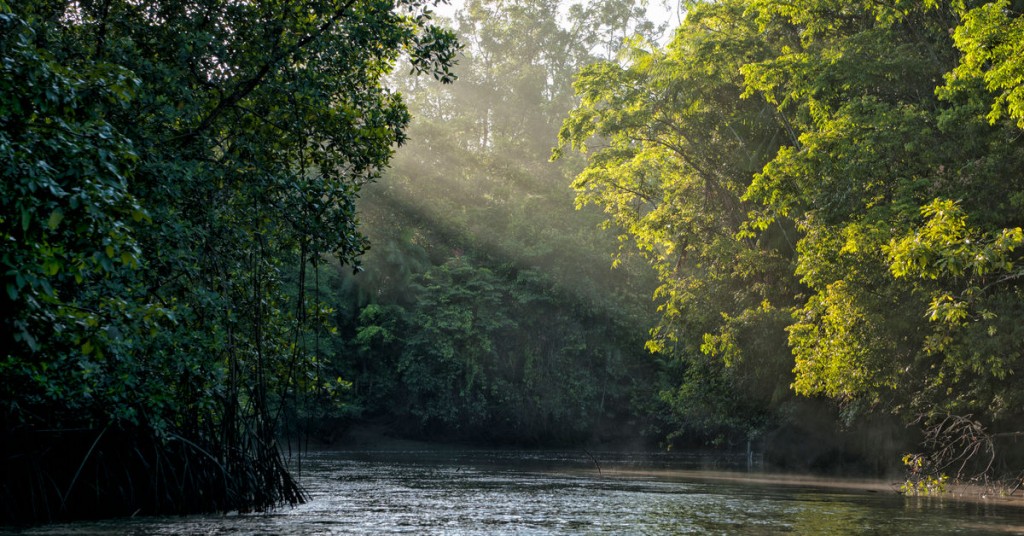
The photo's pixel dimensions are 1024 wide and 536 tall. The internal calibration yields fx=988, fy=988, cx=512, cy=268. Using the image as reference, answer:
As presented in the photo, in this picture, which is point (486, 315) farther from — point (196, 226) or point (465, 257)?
point (196, 226)

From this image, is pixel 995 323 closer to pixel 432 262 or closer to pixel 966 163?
pixel 966 163

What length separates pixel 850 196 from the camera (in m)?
20.3

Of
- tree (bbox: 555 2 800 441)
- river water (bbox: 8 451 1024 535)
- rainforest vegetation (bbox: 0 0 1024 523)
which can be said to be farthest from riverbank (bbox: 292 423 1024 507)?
tree (bbox: 555 2 800 441)

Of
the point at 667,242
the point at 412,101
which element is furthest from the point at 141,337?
the point at 412,101

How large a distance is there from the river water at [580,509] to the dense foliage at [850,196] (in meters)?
2.87

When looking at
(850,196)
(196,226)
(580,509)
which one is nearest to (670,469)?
(850,196)

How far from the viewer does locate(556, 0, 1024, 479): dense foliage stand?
1842cm

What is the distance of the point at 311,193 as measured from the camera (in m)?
12.6

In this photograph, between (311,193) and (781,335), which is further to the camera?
(781,335)

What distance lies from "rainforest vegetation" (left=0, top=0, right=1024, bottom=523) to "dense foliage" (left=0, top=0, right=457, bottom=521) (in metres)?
0.05

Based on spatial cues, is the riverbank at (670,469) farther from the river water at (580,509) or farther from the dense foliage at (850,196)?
the dense foliage at (850,196)

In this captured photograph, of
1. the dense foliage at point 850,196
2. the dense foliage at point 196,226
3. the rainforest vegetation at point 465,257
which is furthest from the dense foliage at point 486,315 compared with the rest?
the dense foliage at point 196,226

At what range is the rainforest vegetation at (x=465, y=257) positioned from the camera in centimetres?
988

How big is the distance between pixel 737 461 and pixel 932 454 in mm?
15098
